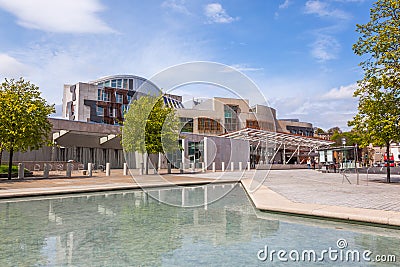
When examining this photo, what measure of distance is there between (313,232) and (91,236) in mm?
4275

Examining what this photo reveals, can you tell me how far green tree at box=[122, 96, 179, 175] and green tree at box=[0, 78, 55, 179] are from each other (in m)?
5.67

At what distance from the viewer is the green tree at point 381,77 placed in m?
15.4

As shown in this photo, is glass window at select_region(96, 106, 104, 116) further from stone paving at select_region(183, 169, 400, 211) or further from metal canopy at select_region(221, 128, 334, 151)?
stone paving at select_region(183, 169, 400, 211)

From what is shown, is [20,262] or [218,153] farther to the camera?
[218,153]

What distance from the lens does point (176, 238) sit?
5.83m

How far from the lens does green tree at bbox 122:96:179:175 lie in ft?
77.5

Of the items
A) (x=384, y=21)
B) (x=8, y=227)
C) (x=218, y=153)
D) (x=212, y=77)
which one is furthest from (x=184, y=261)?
(x=218, y=153)

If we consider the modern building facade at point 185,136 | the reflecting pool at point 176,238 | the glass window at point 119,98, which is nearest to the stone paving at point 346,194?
the reflecting pool at point 176,238

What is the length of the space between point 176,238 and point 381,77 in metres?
15.0

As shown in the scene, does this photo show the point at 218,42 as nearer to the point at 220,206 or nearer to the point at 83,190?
the point at 220,206

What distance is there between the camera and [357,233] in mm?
5902

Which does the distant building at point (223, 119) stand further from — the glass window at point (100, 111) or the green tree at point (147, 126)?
the glass window at point (100, 111)

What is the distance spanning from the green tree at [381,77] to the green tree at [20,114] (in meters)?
18.6

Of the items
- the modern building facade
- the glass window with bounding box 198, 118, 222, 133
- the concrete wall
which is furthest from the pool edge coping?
the glass window with bounding box 198, 118, 222, 133
